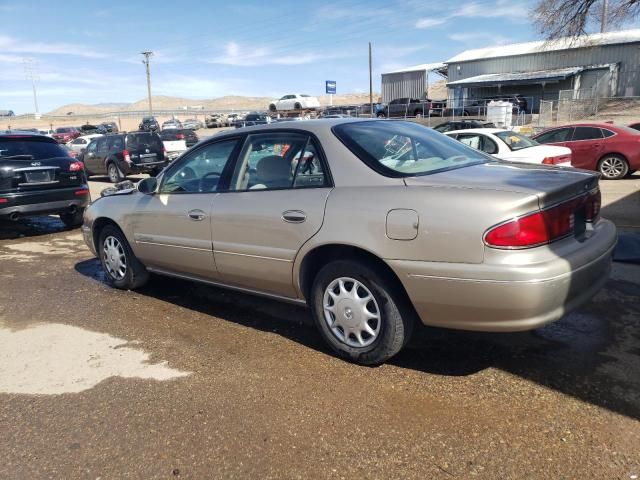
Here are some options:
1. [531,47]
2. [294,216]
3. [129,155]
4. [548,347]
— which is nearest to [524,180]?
[548,347]

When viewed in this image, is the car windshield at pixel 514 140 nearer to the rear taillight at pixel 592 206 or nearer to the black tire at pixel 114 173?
the rear taillight at pixel 592 206

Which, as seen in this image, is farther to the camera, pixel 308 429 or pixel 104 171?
pixel 104 171

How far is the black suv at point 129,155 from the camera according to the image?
16.4 m

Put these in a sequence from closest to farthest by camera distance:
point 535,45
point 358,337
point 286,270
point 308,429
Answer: point 308,429, point 358,337, point 286,270, point 535,45

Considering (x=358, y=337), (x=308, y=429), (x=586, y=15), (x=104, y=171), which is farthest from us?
(x=586, y=15)

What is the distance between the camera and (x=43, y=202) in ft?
27.9

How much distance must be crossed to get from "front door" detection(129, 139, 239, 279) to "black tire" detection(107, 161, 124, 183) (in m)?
12.6

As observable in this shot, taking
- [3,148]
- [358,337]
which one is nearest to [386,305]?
[358,337]

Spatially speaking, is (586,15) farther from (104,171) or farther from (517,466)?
(517,466)

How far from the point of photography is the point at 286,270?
3828mm

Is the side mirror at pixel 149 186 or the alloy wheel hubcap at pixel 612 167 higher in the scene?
the side mirror at pixel 149 186

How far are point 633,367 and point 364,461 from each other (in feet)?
6.49

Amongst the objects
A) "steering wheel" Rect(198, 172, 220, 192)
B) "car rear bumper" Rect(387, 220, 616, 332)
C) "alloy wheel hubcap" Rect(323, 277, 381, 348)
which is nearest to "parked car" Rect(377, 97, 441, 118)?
"steering wheel" Rect(198, 172, 220, 192)

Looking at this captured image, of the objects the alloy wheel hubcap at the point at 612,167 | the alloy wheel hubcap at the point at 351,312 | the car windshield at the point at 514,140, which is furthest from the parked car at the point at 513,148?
the alloy wheel hubcap at the point at 351,312
